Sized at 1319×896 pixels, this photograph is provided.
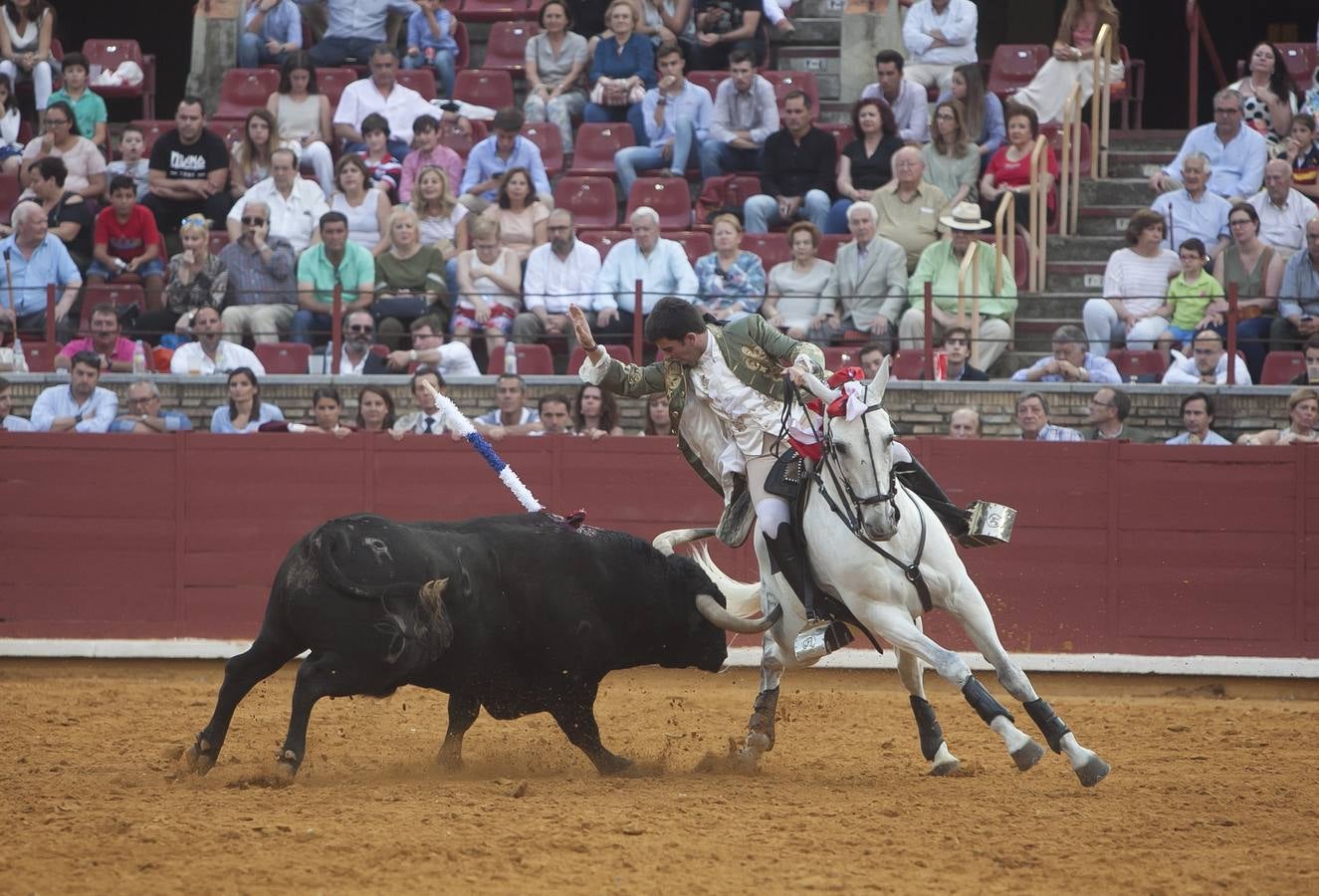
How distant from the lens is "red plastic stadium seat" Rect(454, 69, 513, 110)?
15.0 metres

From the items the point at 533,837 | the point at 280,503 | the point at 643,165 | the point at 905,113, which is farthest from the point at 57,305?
the point at 533,837

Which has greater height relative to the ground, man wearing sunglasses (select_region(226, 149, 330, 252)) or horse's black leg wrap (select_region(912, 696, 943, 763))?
man wearing sunglasses (select_region(226, 149, 330, 252))

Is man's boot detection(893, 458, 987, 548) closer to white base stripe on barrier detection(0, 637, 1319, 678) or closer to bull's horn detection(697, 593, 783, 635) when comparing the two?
bull's horn detection(697, 593, 783, 635)

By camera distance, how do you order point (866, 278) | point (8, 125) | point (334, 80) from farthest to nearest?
point (334, 80)
point (8, 125)
point (866, 278)

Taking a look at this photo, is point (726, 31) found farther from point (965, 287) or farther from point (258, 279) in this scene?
point (258, 279)

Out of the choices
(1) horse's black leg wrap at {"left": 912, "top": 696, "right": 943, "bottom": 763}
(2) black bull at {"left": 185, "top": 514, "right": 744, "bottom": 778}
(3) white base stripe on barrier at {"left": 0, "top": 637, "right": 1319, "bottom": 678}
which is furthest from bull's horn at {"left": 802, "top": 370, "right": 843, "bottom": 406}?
(3) white base stripe on barrier at {"left": 0, "top": 637, "right": 1319, "bottom": 678}

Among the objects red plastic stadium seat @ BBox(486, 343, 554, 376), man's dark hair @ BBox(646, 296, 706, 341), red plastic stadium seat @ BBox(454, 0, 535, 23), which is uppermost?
red plastic stadium seat @ BBox(454, 0, 535, 23)

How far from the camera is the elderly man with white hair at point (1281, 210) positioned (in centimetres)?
1220

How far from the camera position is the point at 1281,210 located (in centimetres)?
1230

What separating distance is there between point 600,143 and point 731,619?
306 inches

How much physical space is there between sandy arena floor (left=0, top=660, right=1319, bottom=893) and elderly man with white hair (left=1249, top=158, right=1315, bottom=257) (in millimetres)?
3860

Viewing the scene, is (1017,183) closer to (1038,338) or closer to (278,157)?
(1038,338)

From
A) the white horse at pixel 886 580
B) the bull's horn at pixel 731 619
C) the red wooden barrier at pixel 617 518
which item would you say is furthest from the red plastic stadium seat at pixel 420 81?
the bull's horn at pixel 731 619

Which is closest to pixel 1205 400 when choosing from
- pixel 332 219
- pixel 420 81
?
pixel 332 219
